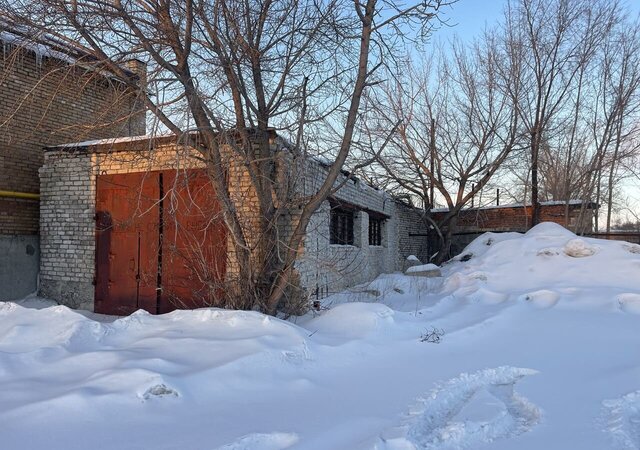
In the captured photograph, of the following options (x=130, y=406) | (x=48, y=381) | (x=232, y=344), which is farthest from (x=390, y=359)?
(x=48, y=381)

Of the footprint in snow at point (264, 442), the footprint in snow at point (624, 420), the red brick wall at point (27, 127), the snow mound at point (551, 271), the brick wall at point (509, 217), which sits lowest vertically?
the footprint in snow at point (624, 420)

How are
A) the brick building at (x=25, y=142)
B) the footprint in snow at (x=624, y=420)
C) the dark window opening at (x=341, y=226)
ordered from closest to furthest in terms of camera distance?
the footprint in snow at (x=624, y=420) < the brick building at (x=25, y=142) < the dark window opening at (x=341, y=226)

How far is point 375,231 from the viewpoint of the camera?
1412 cm

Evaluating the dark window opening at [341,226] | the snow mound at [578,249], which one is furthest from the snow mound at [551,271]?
the dark window opening at [341,226]

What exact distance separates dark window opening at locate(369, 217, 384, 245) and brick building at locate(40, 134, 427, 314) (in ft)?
13.4

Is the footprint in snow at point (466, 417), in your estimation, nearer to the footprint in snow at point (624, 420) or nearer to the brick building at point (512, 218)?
the footprint in snow at point (624, 420)

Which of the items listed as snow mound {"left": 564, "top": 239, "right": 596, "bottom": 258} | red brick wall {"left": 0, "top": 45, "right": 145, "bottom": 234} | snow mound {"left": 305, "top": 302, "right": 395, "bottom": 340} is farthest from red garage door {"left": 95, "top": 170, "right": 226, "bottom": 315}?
snow mound {"left": 564, "top": 239, "right": 596, "bottom": 258}

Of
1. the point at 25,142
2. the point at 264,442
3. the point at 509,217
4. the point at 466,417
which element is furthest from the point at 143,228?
the point at 509,217

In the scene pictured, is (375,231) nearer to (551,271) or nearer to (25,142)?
(551,271)

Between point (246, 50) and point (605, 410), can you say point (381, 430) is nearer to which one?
point (605, 410)

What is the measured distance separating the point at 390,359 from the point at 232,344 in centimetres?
163

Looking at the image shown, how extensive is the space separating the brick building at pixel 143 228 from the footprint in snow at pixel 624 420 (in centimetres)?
410

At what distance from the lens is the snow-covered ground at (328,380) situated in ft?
9.36

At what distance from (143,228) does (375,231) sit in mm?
7730
